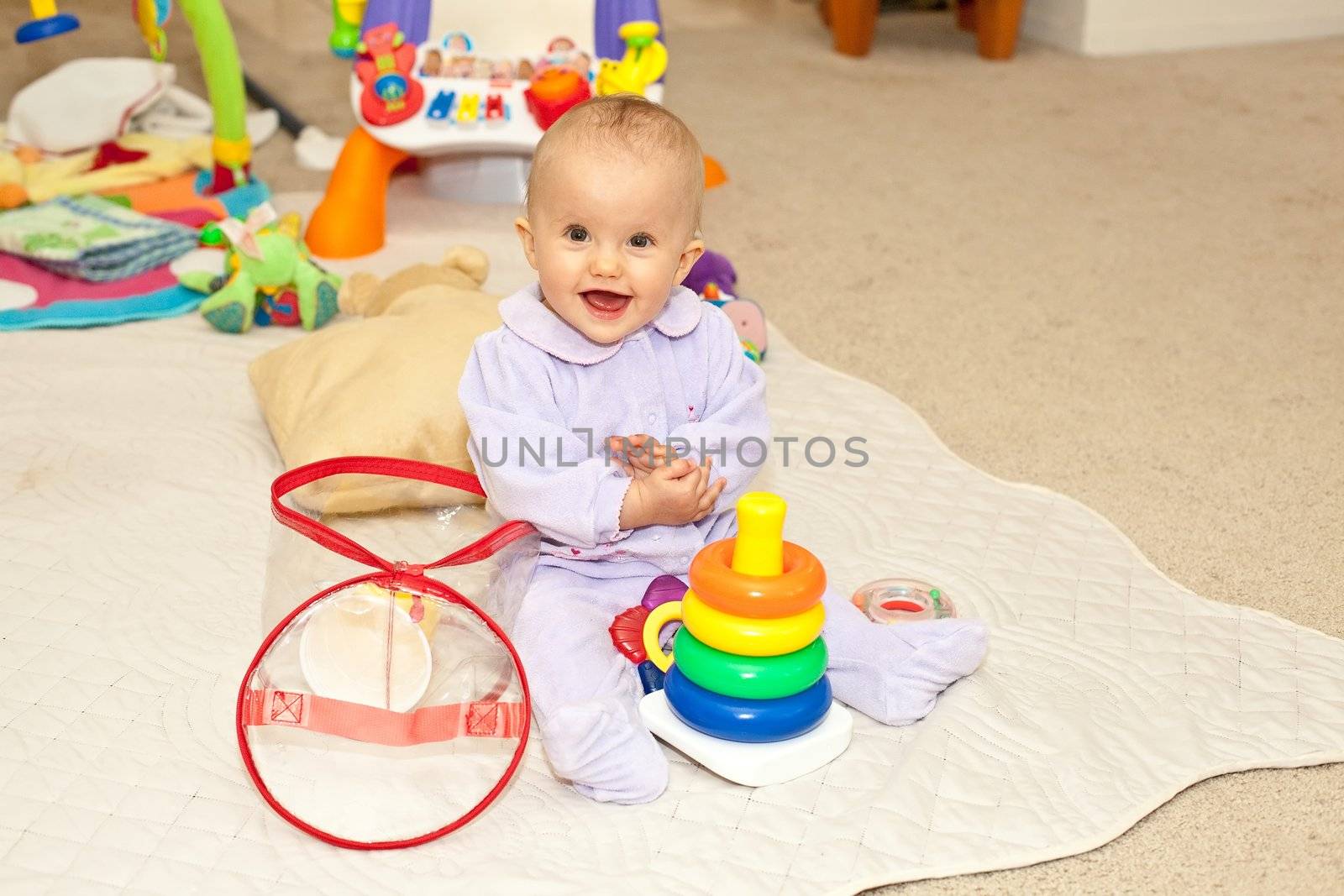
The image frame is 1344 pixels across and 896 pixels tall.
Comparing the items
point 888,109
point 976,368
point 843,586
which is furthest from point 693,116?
point 843,586

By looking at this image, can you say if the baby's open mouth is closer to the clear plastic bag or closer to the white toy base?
the clear plastic bag

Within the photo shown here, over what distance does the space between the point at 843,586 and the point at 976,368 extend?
555mm

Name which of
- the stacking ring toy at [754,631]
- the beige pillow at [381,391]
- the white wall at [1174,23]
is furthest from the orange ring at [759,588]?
the white wall at [1174,23]

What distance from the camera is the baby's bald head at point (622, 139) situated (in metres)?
1.01

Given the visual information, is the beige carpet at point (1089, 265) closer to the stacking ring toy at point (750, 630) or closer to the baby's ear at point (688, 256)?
the stacking ring toy at point (750, 630)

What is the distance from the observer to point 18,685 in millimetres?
1076

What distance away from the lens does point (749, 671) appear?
0.96 metres

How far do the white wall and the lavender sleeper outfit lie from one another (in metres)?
2.22

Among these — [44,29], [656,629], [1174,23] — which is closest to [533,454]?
[656,629]

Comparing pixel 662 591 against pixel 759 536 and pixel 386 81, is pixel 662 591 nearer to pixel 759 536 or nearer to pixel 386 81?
pixel 759 536

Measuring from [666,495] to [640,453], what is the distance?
2.2 inches

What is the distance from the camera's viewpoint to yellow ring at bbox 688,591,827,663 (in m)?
0.95

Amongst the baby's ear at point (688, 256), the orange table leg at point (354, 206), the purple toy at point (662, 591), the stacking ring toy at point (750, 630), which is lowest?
the orange table leg at point (354, 206)

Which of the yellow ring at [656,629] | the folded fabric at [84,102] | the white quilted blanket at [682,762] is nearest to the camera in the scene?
the white quilted blanket at [682,762]
